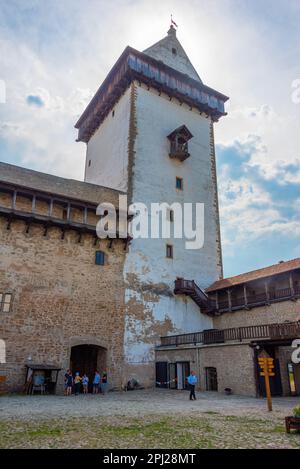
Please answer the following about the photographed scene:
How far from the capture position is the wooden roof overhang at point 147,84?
2905cm

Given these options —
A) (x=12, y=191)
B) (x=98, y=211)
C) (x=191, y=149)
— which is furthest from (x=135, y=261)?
(x=191, y=149)

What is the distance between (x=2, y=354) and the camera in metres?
18.7

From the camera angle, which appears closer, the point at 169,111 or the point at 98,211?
the point at 98,211

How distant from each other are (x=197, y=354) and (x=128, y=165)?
14.4 m

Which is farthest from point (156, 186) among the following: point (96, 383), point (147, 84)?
point (96, 383)

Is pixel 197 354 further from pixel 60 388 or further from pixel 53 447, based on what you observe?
pixel 53 447

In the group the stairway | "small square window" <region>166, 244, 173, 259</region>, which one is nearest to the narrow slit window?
"small square window" <region>166, 244, 173, 259</region>

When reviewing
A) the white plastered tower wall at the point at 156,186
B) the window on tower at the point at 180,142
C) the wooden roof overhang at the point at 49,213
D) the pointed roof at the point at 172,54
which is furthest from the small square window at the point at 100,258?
the pointed roof at the point at 172,54

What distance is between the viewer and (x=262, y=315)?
2267cm

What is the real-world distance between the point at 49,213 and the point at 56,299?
5.19 metres

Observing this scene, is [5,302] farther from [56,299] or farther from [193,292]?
[193,292]

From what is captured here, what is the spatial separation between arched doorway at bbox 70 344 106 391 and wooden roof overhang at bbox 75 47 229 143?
20.7 m

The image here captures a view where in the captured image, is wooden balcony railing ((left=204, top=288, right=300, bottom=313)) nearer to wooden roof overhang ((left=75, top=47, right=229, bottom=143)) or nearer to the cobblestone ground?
the cobblestone ground
